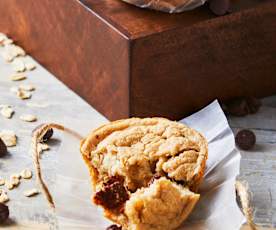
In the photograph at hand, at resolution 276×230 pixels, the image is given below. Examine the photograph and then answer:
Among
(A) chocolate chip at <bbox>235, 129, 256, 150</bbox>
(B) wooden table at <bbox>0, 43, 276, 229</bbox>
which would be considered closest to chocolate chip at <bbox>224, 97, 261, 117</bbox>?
(B) wooden table at <bbox>0, 43, 276, 229</bbox>

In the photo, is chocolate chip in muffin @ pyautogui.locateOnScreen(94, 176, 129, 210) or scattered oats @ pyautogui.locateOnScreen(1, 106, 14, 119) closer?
chocolate chip in muffin @ pyautogui.locateOnScreen(94, 176, 129, 210)

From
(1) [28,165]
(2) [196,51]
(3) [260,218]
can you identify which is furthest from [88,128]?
(3) [260,218]

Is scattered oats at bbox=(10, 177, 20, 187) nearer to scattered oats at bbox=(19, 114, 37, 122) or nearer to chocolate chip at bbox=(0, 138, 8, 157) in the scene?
chocolate chip at bbox=(0, 138, 8, 157)

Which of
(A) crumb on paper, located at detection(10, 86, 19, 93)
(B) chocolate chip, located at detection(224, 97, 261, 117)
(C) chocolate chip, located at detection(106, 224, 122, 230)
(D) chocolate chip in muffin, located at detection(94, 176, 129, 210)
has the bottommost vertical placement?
(A) crumb on paper, located at detection(10, 86, 19, 93)

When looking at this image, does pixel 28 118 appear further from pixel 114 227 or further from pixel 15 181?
pixel 114 227

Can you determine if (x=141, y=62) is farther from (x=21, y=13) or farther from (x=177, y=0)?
(x=21, y=13)

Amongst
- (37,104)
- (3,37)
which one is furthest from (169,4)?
(3,37)

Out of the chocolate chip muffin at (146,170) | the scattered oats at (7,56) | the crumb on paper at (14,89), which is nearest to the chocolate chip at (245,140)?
the chocolate chip muffin at (146,170)
